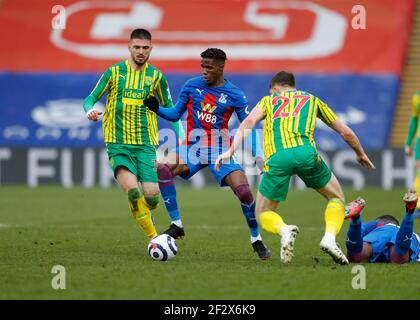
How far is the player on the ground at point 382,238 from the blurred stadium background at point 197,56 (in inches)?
501

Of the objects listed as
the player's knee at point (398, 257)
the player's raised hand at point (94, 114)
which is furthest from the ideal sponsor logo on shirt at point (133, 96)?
the player's knee at point (398, 257)

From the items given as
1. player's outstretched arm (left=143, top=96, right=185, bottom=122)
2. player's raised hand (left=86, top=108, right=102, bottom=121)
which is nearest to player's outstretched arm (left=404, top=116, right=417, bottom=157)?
player's outstretched arm (left=143, top=96, right=185, bottom=122)

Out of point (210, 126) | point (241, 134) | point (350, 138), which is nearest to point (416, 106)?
point (210, 126)

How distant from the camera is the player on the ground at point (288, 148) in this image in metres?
8.74

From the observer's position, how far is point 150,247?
9.35m

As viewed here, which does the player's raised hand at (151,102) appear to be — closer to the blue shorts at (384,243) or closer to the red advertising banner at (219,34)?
the blue shorts at (384,243)

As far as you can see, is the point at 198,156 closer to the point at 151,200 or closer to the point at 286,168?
the point at 151,200

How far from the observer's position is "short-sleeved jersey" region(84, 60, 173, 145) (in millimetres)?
10133

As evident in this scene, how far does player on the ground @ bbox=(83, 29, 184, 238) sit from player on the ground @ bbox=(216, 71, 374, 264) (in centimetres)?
157

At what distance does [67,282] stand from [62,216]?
23.9 feet

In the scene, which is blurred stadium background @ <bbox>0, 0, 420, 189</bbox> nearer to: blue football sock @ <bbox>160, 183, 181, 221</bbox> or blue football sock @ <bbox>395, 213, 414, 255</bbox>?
blue football sock @ <bbox>160, 183, 181, 221</bbox>

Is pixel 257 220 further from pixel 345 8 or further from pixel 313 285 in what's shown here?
pixel 345 8
